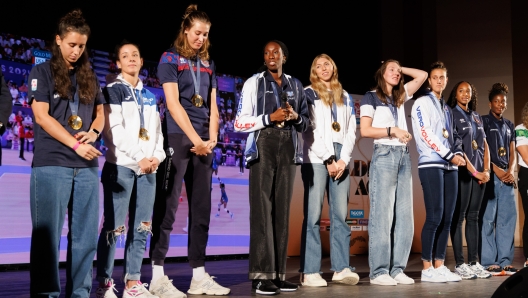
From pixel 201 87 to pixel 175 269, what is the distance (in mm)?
2638

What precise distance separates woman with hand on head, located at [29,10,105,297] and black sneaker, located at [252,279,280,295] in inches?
45.0

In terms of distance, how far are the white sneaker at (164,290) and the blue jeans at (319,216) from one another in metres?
1.14

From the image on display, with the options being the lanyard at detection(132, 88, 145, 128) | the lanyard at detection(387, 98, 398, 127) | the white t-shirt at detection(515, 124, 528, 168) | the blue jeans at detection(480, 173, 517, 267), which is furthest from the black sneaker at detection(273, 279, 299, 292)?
the white t-shirt at detection(515, 124, 528, 168)

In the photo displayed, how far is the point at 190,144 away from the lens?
3.84 meters

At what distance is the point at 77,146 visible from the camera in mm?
3029

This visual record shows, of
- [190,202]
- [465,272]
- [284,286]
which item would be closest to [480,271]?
[465,272]

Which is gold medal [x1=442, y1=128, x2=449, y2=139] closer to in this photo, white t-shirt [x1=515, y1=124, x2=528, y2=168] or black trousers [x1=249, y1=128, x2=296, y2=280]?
white t-shirt [x1=515, y1=124, x2=528, y2=168]

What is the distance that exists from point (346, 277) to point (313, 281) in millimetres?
261

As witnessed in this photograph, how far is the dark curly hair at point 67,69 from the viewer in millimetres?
3107

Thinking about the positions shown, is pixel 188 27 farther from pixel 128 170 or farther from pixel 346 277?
pixel 346 277

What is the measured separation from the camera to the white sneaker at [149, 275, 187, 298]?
11.9 feet

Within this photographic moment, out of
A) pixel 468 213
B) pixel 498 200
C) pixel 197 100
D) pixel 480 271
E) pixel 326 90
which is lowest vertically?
pixel 480 271

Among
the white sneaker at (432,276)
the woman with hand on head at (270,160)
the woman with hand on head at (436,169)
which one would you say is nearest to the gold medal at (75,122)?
the woman with hand on head at (270,160)

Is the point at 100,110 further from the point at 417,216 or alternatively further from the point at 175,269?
the point at 417,216
